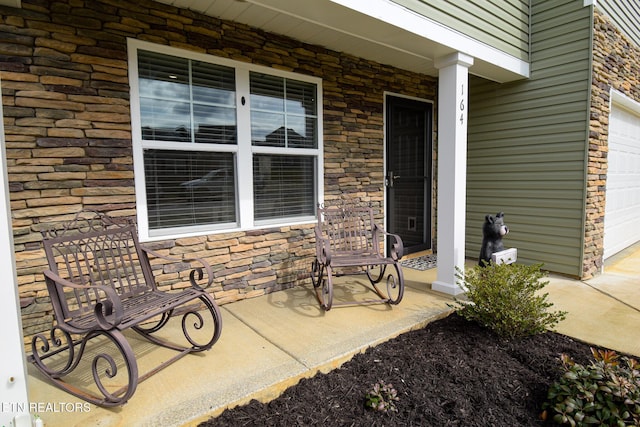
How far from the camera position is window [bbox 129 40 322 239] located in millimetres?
2695

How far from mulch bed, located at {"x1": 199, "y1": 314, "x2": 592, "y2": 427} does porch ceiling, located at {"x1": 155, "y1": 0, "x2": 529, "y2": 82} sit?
7.17ft

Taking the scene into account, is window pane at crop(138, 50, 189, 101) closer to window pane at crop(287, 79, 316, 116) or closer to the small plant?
window pane at crop(287, 79, 316, 116)

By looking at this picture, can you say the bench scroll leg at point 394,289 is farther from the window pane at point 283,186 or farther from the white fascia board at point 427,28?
the white fascia board at point 427,28

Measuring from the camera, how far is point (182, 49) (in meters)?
2.76

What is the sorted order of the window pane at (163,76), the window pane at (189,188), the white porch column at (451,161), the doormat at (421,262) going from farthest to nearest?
1. the doormat at (421,262)
2. the white porch column at (451,161)
3. the window pane at (189,188)
4. the window pane at (163,76)

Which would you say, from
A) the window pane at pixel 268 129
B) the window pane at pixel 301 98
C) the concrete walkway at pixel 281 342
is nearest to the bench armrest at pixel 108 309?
the concrete walkway at pixel 281 342

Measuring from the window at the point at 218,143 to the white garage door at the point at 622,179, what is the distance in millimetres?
3560

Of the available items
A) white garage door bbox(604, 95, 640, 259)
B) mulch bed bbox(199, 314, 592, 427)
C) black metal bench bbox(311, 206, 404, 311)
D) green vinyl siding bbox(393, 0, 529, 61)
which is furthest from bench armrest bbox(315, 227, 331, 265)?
white garage door bbox(604, 95, 640, 259)

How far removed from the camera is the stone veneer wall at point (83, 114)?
222 centimetres

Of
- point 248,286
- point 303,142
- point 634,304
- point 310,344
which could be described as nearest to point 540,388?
point 310,344

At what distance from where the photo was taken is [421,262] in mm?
4410

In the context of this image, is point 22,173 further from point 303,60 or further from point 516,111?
point 516,111

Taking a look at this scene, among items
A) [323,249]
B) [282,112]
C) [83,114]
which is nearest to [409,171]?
[282,112]

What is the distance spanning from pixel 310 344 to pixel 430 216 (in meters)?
3.02
